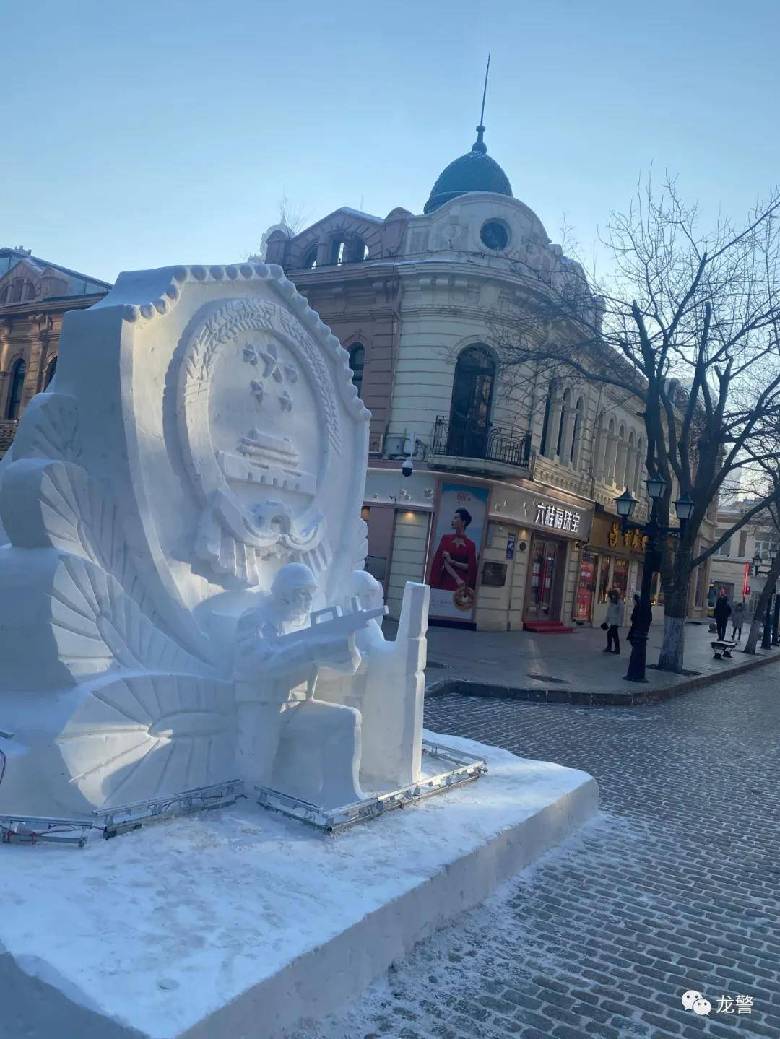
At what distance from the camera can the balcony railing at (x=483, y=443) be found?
809 inches

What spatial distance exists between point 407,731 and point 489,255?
17.2m

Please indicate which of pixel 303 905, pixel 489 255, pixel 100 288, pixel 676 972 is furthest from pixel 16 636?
pixel 100 288

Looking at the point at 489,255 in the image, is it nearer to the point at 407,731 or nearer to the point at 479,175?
the point at 479,175

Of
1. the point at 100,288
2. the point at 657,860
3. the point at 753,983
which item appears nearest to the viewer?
the point at 753,983

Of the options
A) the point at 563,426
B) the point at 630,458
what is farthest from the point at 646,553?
the point at 630,458

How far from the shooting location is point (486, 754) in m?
6.38

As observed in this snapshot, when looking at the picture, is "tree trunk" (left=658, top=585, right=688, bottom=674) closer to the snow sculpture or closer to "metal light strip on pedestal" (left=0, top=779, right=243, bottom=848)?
the snow sculpture

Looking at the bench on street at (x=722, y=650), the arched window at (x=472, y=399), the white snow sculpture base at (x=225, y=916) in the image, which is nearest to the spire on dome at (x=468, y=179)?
the arched window at (x=472, y=399)

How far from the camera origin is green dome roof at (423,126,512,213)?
23562mm

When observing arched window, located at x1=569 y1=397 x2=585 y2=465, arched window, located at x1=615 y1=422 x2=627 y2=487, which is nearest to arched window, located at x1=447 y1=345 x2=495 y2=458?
arched window, located at x1=569 y1=397 x2=585 y2=465

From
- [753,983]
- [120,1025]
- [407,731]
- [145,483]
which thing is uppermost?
[145,483]

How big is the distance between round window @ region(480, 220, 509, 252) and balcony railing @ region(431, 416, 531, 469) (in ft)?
14.7

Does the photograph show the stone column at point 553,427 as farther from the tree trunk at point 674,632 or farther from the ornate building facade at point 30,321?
the ornate building facade at point 30,321

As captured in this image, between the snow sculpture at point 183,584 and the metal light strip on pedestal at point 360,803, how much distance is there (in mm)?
122
